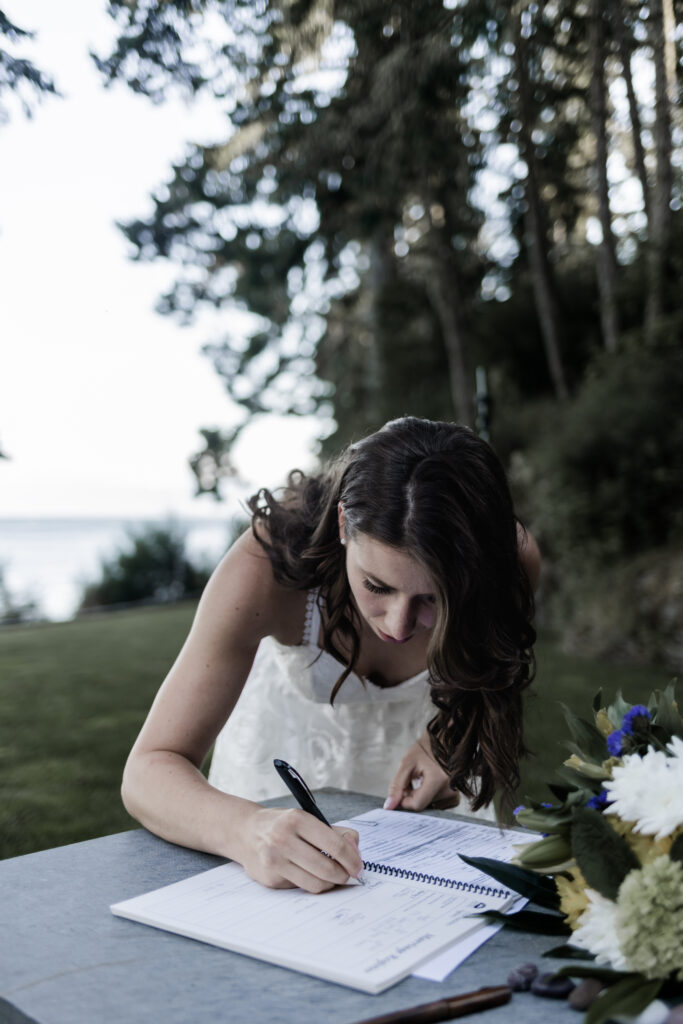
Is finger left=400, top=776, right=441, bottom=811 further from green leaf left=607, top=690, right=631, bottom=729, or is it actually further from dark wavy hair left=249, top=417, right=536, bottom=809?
green leaf left=607, top=690, right=631, bottom=729

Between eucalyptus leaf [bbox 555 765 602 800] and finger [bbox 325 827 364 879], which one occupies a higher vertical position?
eucalyptus leaf [bbox 555 765 602 800]

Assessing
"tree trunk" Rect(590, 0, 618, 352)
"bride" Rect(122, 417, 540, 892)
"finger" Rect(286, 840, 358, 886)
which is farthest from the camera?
"tree trunk" Rect(590, 0, 618, 352)

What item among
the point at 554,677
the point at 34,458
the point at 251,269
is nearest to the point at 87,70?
the point at 34,458

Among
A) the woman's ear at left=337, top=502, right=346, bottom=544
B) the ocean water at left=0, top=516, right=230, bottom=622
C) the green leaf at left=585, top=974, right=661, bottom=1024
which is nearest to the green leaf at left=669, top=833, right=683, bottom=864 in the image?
the green leaf at left=585, top=974, right=661, bottom=1024

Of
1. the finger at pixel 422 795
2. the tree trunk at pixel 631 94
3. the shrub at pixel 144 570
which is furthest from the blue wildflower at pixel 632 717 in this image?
the shrub at pixel 144 570

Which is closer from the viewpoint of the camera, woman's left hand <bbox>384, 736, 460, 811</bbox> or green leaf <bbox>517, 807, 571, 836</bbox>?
green leaf <bbox>517, 807, 571, 836</bbox>

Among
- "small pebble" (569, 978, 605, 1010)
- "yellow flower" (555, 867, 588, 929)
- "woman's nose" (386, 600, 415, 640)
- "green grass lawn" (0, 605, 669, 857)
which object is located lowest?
"green grass lawn" (0, 605, 669, 857)

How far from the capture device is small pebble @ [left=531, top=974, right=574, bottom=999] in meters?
0.83

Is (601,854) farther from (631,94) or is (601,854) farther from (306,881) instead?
(631,94)

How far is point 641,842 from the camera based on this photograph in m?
0.84

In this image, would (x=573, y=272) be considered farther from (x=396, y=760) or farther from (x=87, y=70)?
(x=396, y=760)

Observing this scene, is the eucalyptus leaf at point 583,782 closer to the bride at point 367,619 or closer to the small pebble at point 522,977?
the small pebble at point 522,977

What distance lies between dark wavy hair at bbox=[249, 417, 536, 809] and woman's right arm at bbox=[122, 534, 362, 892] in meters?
0.10

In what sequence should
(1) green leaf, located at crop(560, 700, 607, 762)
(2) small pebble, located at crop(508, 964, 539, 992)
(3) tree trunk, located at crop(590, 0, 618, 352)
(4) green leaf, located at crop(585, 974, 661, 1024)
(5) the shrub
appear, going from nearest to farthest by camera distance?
(4) green leaf, located at crop(585, 974, 661, 1024)
(2) small pebble, located at crop(508, 964, 539, 992)
(1) green leaf, located at crop(560, 700, 607, 762)
(3) tree trunk, located at crop(590, 0, 618, 352)
(5) the shrub
